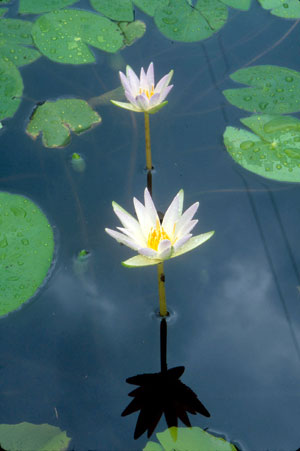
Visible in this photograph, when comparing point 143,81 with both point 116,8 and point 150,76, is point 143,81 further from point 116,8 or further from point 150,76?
point 116,8

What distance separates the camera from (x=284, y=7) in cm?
430

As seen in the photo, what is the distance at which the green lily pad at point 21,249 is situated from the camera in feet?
8.69

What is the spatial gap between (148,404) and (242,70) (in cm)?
248

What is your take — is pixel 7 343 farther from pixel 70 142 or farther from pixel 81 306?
pixel 70 142

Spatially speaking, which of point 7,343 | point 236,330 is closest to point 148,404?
point 236,330

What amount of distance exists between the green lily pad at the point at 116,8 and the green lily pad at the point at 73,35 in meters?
0.11

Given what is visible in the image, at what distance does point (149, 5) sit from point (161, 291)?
270 centimetres

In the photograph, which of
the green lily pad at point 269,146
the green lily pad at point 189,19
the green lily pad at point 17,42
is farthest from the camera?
the green lily pad at point 189,19

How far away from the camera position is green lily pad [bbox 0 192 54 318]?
2648 millimetres

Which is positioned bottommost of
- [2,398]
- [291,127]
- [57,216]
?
[2,398]

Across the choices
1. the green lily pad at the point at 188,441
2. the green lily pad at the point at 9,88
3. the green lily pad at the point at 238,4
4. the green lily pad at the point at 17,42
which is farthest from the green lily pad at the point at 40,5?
the green lily pad at the point at 188,441

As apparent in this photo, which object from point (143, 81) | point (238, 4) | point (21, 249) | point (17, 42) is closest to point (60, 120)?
point (143, 81)

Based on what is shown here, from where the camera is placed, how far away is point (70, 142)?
3.44 metres

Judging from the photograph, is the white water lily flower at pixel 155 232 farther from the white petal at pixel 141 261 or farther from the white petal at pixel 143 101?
the white petal at pixel 143 101
